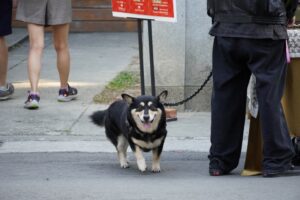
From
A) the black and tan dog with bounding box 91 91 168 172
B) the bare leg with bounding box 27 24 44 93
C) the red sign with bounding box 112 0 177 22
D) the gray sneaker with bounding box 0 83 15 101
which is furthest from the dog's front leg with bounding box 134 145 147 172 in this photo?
the gray sneaker with bounding box 0 83 15 101

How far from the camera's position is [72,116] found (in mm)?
8648

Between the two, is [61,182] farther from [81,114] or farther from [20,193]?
[81,114]

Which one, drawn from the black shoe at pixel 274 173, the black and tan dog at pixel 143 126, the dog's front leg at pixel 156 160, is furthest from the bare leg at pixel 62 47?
the black shoe at pixel 274 173

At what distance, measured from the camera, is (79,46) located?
1303 centimetres

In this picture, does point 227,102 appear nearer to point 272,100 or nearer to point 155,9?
point 272,100

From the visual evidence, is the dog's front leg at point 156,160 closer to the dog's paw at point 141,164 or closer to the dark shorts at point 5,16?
the dog's paw at point 141,164

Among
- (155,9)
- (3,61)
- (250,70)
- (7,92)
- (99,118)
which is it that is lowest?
(7,92)

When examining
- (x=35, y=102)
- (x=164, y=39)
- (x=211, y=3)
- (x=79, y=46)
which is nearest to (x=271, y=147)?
(x=211, y=3)

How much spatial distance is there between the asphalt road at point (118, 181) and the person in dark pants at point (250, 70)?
0.81 ft

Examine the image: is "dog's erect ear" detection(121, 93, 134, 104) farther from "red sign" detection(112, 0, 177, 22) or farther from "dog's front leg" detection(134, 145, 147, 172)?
"red sign" detection(112, 0, 177, 22)

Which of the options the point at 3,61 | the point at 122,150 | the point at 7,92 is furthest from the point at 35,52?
the point at 122,150

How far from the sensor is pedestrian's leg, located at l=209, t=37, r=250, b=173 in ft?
20.1

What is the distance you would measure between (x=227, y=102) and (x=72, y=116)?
2799 mm

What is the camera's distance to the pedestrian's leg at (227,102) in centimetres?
613
